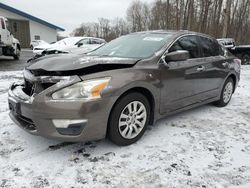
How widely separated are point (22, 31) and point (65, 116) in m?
30.6

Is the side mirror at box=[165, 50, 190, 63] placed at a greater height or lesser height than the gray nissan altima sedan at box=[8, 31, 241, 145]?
greater

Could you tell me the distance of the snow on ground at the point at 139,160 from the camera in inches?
93.0

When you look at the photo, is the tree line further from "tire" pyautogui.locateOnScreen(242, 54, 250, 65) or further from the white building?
the white building

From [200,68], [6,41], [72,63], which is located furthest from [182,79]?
[6,41]

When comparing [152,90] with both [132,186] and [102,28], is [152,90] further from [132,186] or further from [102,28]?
[102,28]

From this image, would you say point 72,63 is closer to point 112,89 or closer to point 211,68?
point 112,89

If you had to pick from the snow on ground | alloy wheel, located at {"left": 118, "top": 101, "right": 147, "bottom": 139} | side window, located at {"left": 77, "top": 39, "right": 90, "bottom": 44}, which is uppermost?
side window, located at {"left": 77, "top": 39, "right": 90, "bottom": 44}

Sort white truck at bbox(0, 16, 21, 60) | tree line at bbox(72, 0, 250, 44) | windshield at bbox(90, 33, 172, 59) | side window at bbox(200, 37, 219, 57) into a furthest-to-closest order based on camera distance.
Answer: tree line at bbox(72, 0, 250, 44) < white truck at bbox(0, 16, 21, 60) < side window at bbox(200, 37, 219, 57) < windshield at bbox(90, 33, 172, 59)

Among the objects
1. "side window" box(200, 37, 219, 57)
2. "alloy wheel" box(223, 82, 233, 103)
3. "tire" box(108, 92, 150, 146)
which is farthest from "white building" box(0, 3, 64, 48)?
"tire" box(108, 92, 150, 146)

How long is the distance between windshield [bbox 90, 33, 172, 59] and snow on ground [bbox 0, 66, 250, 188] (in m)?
1.18

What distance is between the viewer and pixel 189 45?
156 inches

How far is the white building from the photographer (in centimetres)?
2761

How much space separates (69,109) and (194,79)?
7.35ft

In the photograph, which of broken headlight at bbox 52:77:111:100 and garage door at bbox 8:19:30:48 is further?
garage door at bbox 8:19:30:48
